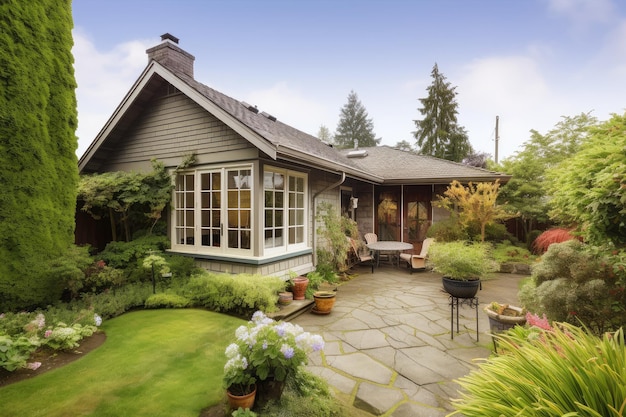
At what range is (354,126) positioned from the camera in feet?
108

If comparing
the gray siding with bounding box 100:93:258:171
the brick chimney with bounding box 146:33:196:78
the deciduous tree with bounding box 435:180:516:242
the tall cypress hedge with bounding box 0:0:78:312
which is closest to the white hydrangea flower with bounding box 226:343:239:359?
the gray siding with bounding box 100:93:258:171

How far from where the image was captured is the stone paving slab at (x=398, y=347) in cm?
269

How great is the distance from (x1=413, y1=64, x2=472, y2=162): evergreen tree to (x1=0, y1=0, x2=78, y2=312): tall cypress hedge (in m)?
21.0

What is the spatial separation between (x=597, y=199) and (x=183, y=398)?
12.5 feet

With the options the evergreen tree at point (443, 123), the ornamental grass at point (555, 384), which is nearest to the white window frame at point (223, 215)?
the ornamental grass at point (555, 384)

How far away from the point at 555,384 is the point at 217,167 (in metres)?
5.64

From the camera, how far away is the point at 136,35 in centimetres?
843

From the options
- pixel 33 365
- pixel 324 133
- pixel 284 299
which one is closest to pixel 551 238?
pixel 284 299

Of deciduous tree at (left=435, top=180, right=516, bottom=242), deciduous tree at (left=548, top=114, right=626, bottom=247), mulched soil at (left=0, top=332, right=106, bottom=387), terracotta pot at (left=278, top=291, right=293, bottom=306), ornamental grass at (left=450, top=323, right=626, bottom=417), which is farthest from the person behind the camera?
deciduous tree at (left=435, top=180, right=516, bottom=242)

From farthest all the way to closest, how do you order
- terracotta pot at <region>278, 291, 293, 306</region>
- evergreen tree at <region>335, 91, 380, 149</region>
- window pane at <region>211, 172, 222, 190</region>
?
evergreen tree at <region>335, 91, 380, 149</region>, window pane at <region>211, 172, 222, 190</region>, terracotta pot at <region>278, 291, 293, 306</region>

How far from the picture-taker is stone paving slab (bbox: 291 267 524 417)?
269 centimetres

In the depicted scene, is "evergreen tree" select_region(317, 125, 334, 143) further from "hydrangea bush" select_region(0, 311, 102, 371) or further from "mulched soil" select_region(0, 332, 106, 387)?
"mulched soil" select_region(0, 332, 106, 387)

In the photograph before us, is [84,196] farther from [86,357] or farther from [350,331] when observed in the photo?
[350,331]

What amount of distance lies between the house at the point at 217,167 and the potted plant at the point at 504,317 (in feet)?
12.0
